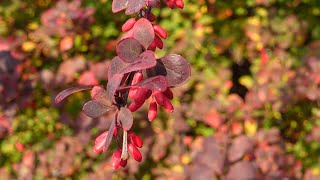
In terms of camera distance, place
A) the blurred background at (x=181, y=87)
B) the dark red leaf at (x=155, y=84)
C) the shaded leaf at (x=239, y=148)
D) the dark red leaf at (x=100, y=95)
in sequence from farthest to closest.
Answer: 1. the blurred background at (x=181, y=87)
2. the shaded leaf at (x=239, y=148)
3. the dark red leaf at (x=100, y=95)
4. the dark red leaf at (x=155, y=84)

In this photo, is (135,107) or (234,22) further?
(234,22)

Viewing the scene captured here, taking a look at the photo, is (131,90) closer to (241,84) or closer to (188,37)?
(188,37)

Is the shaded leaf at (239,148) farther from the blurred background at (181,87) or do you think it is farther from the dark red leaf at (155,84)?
the dark red leaf at (155,84)

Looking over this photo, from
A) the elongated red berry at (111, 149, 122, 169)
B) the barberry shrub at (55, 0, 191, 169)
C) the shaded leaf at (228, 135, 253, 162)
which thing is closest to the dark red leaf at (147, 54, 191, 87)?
the barberry shrub at (55, 0, 191, 169)

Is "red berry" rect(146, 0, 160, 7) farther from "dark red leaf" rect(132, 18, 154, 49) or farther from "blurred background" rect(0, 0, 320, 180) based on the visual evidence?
"blurred background" rect(0, 0, 320, 180)

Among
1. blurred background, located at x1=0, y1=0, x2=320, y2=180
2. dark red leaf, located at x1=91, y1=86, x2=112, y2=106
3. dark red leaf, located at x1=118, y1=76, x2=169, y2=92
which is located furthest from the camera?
blurred background, located at x1=0, y1=0, x2=320, y2=180

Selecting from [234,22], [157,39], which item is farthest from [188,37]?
[157,39]

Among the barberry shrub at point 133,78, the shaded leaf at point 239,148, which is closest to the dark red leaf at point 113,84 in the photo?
the barberry shrub at point 133,78
